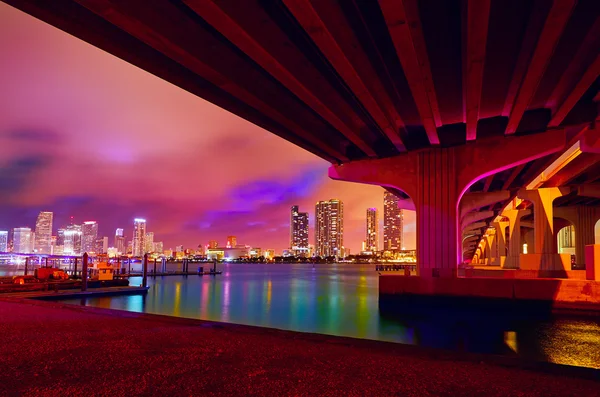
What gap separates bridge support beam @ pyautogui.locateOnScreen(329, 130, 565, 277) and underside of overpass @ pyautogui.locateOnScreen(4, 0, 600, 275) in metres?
0.06

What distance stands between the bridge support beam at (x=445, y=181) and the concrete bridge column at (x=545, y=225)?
47.2ft

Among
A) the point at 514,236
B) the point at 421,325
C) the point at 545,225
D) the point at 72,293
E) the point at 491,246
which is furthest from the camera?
the point at 491,246

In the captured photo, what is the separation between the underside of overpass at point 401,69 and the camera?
32.9 ft

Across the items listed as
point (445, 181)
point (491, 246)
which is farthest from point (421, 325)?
point (491, 246)

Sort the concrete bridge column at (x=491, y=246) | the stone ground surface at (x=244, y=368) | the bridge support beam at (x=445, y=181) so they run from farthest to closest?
the concrete bridge column at (x=491, y=246) < the bridge support beam at (x=445, y=181) < the stone ground surface at (x=244, y=368)

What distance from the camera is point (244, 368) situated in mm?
5629

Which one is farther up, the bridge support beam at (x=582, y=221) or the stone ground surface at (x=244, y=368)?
the bridge support beam at (x=582, y=221)

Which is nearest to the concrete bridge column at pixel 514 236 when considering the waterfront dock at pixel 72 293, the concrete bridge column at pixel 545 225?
the concrete bridge column at pixel 545 225

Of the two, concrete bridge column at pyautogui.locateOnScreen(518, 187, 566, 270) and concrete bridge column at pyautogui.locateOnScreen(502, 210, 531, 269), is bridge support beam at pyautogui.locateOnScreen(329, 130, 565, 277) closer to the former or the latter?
concrete bridge column at pyautogui.locateOnScreen(518, 187, 566, 270)

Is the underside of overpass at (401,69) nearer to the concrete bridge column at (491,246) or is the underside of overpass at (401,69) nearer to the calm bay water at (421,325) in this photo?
the calm bay water at (421,325)

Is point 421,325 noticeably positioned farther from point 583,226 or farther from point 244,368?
point 583,226

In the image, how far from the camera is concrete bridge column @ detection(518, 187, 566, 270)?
108 ft

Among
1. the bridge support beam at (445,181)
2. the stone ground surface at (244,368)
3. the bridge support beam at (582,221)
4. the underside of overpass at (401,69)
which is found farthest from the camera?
the bridge support beam at (582,221)

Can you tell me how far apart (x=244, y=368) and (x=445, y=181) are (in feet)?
63.3
